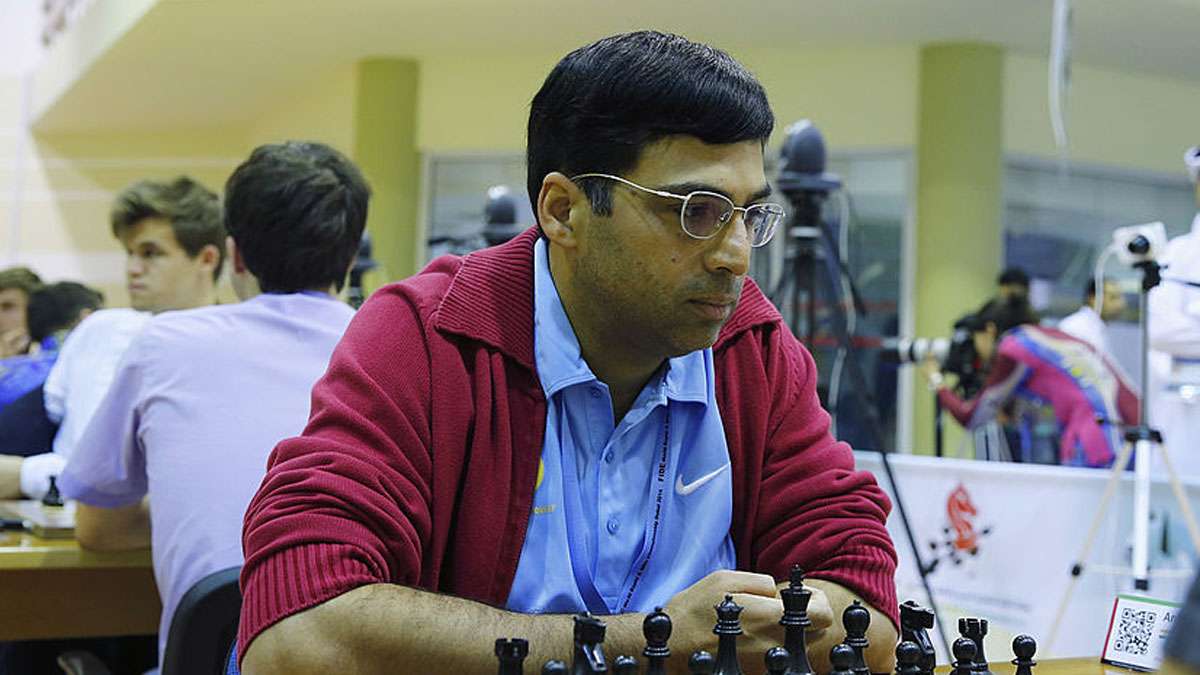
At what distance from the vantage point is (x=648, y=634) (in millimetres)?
1053

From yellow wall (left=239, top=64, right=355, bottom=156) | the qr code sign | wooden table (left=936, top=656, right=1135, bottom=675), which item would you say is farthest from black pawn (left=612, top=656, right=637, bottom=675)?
yellow wall (left=239, top=64, right=355, bottom=156)

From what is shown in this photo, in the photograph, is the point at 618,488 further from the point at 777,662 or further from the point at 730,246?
the point at 777,662

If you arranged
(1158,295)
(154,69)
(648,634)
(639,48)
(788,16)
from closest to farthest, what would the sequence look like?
(648,634) < (639,48) < (1158,295) < (788,16) < (154,69)

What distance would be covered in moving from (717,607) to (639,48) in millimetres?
564

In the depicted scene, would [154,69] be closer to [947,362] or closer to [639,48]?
[947,362]

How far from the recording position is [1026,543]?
4.18m

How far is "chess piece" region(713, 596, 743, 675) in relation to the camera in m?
1.05

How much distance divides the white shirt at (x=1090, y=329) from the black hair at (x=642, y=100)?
460 centimetres

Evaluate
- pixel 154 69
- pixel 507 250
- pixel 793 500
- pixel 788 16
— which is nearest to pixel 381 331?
pixel 507 250

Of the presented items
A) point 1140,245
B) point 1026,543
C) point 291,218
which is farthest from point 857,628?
point 1026,543

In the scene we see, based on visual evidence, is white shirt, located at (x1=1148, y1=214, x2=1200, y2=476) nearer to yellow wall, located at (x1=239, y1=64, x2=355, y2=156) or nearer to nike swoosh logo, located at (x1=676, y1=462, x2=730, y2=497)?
nike swoosh logo, located at (x1=676, y1=462, x2=730, y2=497)

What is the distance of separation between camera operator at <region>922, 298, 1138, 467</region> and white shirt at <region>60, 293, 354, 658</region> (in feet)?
12.4

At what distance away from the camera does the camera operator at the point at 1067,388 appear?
5.22 m

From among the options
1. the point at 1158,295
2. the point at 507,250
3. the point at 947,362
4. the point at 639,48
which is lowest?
the point at 947,362
